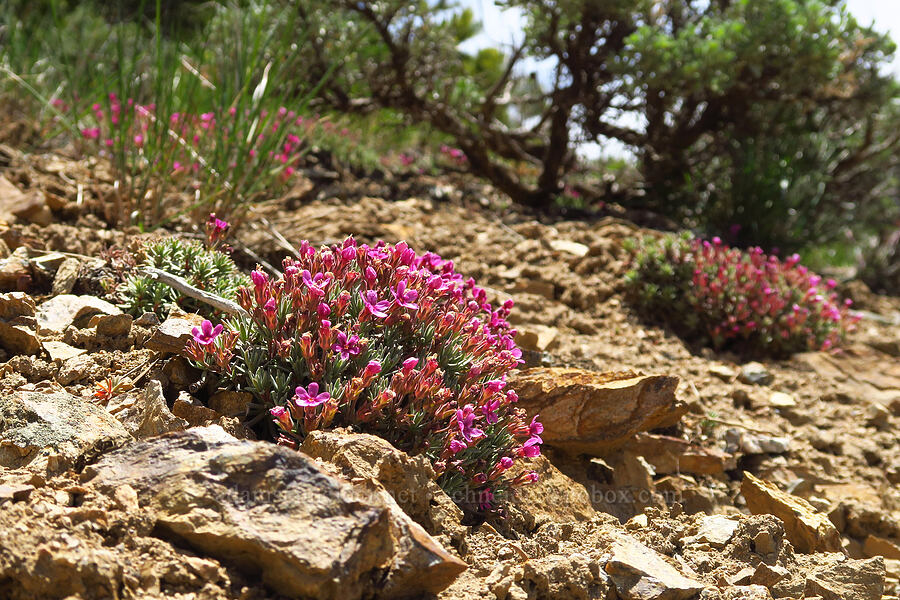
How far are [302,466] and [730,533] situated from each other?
178cm

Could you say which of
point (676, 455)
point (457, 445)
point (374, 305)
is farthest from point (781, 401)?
point (374, 305)

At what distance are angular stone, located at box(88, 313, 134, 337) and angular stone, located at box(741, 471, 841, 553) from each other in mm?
2889

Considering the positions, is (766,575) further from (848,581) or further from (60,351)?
(60,351)

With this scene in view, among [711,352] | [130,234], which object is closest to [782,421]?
[711,352]

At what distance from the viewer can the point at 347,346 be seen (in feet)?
9.11

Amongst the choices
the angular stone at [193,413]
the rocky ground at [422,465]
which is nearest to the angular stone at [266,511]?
the rocky ground at [422,465]

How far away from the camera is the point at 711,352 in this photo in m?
5.66

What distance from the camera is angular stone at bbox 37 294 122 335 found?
3330mm

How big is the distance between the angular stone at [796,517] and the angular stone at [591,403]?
55cm

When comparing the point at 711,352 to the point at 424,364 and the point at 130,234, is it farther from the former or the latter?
the point at 130,234

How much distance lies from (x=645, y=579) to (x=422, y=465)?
79 centimetres

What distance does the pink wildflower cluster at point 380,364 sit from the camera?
2.71m

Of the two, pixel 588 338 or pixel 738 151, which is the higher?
pixel 738 151

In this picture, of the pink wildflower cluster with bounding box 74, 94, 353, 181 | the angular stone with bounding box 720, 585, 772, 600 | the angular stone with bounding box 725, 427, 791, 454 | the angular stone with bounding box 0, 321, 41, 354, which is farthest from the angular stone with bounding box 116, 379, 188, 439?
the angular stone with bounding box 725, 427, 791, 454
